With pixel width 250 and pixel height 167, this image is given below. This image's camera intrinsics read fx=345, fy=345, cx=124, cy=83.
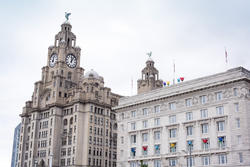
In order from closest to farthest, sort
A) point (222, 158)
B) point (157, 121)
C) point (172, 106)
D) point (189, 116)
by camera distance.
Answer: point (222, 158), point (189, 116), point (172, 106), point (157, 121)

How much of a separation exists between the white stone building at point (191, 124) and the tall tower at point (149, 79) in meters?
46.7

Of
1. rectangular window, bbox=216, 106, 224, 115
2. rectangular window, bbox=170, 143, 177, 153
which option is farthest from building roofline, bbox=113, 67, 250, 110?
rectangular window, bbox=170, 143, 177, 153

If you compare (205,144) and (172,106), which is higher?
(172,106)

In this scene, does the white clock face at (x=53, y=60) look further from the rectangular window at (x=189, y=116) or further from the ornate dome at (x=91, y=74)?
the rectangular window at (x=189, y=116)

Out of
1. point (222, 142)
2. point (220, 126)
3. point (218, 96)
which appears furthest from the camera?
point (218, 96)

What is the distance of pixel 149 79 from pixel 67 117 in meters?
38.5

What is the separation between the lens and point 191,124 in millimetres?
78750

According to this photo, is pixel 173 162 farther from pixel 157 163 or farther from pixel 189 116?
pixel 189 116

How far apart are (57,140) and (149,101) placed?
4586 cm

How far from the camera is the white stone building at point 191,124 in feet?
234

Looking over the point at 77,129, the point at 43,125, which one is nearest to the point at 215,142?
the point at 77,129

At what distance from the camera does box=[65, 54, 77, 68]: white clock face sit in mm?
132788

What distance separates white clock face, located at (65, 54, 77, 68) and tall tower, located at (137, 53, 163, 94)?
28896 millimetres

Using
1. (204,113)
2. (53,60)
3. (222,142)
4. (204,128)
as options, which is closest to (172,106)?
(204,113)
